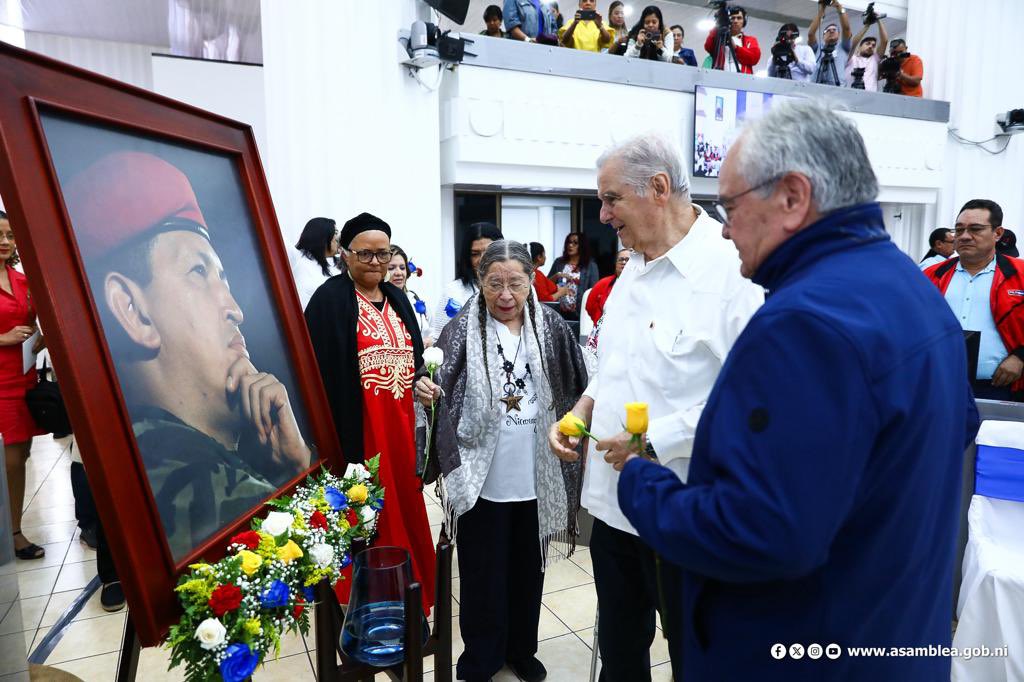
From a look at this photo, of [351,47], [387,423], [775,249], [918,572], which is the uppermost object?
[351,47]

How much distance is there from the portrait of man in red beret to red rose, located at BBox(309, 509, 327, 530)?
10 cm

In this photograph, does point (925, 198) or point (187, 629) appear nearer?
point (187, 629)

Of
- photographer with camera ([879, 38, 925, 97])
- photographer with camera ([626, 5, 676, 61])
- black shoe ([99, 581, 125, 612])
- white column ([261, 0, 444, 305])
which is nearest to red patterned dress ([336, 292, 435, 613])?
black shoe ([99, 581, 125, 612])

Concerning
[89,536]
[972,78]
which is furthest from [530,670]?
[972,78]

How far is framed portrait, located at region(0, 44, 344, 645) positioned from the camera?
3.22 feet

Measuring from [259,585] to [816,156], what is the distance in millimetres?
1148

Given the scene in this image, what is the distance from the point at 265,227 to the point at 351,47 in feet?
16.8

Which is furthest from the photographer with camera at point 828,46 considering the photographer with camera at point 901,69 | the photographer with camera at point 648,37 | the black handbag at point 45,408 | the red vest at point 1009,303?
the black handbag at point 45,408

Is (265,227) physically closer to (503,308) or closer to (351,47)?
(503,308)

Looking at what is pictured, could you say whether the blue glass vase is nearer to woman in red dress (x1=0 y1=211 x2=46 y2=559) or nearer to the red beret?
the red beret

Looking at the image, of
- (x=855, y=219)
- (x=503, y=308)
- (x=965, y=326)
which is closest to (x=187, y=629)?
(x=855, y=219)

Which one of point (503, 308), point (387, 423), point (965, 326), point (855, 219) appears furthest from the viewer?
point (965, 326)

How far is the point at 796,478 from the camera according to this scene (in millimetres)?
833

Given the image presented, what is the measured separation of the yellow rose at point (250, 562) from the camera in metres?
1.16
